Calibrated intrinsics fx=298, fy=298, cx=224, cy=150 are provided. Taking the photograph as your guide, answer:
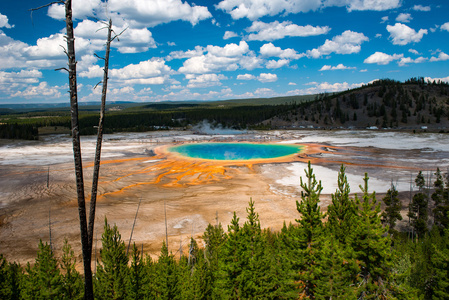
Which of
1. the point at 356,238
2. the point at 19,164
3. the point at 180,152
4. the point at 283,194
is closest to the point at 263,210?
the point at 283,194

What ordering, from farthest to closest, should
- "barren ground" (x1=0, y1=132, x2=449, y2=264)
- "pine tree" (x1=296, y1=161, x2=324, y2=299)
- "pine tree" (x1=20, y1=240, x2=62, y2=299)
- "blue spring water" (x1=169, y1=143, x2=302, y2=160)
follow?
Answer: "blue spring water" (x1=169, y1=143, x2=302, y2=160) → "barren ground" (x1=0, y1=132, x2=449, y2=264) → "pine tree" (x1=20, y1=240, x2=62, y2=299) → "pine tree" (x1=296, y1=161, x2=324, y2=299)

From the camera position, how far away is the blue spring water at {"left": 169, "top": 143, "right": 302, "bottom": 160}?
1858 inches

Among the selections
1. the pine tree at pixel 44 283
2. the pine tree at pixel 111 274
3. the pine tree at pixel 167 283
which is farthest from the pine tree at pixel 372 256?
the pine tree at pixel 44 283

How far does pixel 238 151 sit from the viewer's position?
174 ft

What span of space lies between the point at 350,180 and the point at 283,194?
26.4 feet

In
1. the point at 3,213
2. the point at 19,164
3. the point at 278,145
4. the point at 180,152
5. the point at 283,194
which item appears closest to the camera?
the point at 3,213

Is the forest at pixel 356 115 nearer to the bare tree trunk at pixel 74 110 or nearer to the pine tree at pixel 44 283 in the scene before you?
the pine tree at pixel 44 283

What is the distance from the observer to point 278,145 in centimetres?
5875

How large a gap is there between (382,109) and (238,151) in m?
62.9

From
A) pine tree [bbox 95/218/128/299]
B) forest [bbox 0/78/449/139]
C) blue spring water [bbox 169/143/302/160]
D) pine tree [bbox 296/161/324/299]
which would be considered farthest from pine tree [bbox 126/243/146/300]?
forest [bbox 0/78/449/139]

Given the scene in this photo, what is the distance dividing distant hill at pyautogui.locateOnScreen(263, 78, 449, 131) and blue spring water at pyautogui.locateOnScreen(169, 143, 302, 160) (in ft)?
142

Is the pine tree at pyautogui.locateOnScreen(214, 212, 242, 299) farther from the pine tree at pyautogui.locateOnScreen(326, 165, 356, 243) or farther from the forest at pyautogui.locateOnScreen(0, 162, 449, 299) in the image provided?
the pine tree at pyautogui.locateOnScreen(326, 165, 356, 243)

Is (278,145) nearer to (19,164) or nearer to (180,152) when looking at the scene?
(180,152)

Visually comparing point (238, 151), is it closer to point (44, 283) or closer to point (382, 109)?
point (44, 283)
